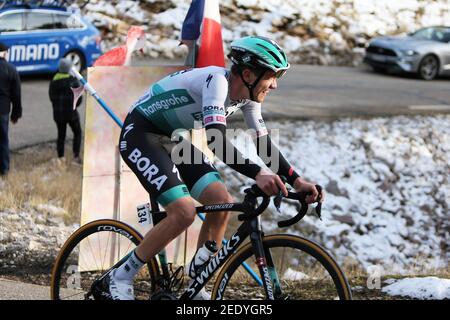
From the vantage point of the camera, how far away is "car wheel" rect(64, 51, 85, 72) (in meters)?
15.9

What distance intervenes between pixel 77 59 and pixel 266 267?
41.3ft

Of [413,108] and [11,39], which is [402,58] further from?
[11,39]

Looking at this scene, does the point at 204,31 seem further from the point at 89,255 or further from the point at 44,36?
the point at 44,36

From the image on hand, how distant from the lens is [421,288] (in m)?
5.65

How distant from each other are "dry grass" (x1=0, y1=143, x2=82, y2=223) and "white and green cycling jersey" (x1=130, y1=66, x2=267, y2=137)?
376 centimetres

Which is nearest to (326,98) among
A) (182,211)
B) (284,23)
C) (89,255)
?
(284,23)

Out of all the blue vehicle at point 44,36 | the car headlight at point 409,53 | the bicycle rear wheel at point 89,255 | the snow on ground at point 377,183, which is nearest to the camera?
the bicycle rear wheel at point 89,255

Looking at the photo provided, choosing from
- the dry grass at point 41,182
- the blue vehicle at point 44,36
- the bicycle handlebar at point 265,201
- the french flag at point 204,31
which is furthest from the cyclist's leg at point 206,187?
the blue vehicle at point 44,36

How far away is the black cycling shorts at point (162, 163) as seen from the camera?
4.31 m

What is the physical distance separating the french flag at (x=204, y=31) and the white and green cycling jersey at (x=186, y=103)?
5.43 feet

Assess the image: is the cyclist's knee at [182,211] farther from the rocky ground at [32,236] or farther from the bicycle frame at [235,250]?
the rocky ground at [32,236]

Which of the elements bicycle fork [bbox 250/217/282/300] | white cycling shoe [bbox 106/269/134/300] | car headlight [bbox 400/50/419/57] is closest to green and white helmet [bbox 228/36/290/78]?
bicycle fork [bbox 250/217/282/300]

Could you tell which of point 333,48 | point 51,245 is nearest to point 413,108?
point 333,48

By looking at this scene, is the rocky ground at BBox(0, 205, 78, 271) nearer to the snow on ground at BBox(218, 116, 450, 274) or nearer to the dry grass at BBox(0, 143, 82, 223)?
the dry grass at BBox(0, 143, 82, 223)
